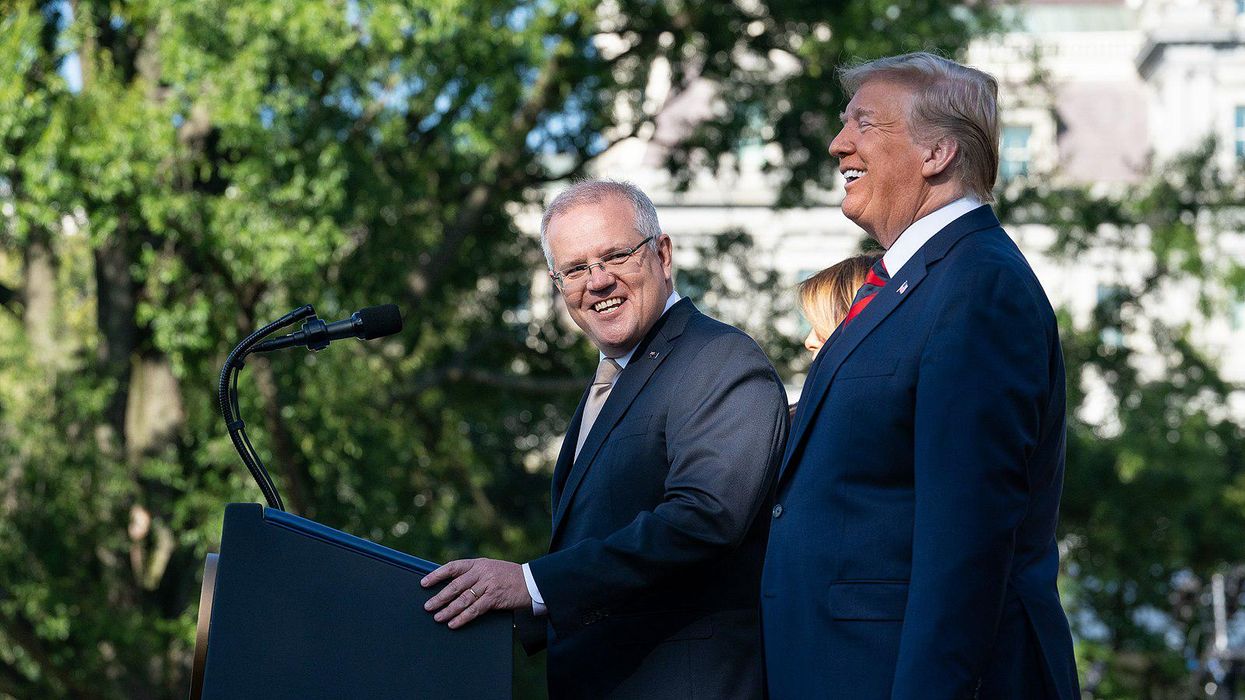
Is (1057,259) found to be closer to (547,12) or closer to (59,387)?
(547,12)

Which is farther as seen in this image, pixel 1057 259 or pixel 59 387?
pixel 1057 259

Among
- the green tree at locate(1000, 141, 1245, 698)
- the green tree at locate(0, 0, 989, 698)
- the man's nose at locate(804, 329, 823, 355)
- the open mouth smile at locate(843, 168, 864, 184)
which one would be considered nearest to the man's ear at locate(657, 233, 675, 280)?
the man's nose at locate(804, 329, 823, 355)

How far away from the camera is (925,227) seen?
8.57ft

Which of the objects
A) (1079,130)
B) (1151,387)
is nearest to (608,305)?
(1151,387)

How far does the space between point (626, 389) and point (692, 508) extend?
415 mm

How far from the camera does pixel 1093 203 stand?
1340 centimetres

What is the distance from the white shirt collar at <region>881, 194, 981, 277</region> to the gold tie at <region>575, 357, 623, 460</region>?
85 centimetres

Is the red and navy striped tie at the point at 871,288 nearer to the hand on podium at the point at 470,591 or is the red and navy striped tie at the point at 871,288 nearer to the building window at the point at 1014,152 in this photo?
the hand on podium at the point at 470,591

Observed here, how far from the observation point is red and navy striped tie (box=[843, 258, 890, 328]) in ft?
8.76

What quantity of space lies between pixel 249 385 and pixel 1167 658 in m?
10.7

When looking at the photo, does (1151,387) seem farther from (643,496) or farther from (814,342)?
(643,496)

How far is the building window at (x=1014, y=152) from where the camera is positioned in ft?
43.8

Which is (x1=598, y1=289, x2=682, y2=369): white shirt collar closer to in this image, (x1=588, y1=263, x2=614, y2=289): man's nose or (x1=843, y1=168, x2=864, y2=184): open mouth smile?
(x1=588, y1=263, x2=614, y2=289): man's nose

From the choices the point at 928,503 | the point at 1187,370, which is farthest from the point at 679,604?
the point at 1187,370
